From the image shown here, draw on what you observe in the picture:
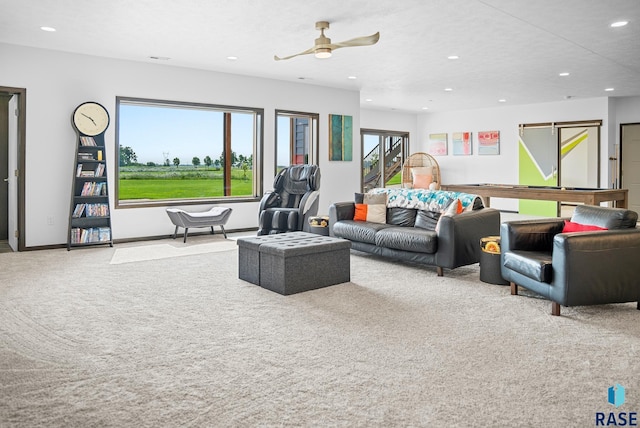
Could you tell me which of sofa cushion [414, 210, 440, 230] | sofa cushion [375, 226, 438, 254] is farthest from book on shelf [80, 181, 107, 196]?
sofa cushion [414, 210, 440, 230]

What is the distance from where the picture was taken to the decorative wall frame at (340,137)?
377 inches

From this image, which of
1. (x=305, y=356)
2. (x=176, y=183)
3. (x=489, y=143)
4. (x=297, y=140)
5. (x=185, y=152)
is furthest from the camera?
(x=489, y=143)

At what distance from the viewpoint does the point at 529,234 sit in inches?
168

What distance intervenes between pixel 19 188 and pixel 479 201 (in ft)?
18.6

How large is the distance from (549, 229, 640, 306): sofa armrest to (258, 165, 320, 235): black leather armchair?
3650 millimetres

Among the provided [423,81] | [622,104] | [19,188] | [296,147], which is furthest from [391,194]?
[622,104]

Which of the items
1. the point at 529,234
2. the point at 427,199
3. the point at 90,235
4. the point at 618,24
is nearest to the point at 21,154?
the point at 90,235

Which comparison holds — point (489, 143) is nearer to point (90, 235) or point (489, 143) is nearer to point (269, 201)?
point (269, 201)

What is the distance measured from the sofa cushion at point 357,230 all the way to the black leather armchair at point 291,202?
0.69 meters

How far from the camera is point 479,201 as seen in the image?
5.53 m

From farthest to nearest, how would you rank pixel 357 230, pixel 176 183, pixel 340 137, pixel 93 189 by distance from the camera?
pixel 340 137 → pixel 176 183 → pixel 93 189 → pixel 357 230

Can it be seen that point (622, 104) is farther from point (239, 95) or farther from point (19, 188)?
point (19, 188)

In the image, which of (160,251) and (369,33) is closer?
(369,33)

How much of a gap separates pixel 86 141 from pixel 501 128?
939cm
